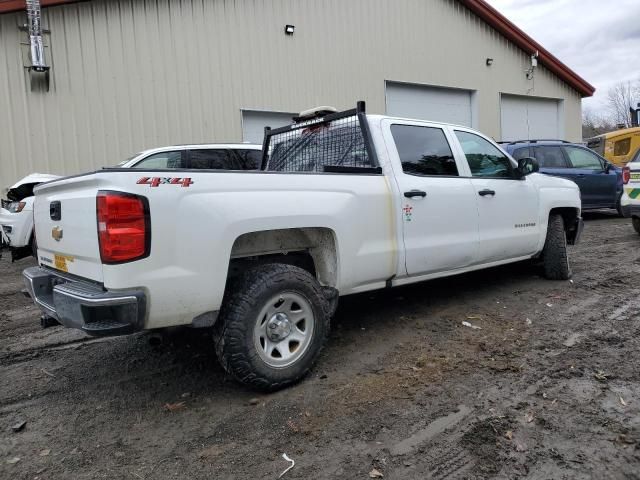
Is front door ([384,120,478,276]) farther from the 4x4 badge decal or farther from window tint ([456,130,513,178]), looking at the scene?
the 4x4 badge decal

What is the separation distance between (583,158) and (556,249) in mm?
7063

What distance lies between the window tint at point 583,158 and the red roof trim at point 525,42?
22.0 ft

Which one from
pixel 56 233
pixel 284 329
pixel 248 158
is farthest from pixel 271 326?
pixel 248 158

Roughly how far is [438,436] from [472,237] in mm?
2400

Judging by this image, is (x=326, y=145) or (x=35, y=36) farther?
(x=35, y=36)

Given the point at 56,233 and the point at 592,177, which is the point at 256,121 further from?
the point at 56,233

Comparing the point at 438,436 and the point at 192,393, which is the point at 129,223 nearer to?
the point at 192,393

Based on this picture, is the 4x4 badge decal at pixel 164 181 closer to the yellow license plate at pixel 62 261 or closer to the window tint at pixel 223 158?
the yellow license plate at pixel 62 261

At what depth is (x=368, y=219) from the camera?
3773mm

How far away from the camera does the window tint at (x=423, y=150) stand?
14.1 ft

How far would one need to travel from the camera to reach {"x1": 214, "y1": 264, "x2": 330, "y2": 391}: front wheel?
3.04m

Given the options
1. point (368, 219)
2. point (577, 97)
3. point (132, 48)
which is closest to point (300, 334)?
point (368, 219)

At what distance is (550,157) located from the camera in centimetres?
1136

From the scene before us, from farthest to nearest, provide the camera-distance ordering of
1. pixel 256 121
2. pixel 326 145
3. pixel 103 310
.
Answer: pixel 256 121 → pixel 326 145 → pixel 103 310
